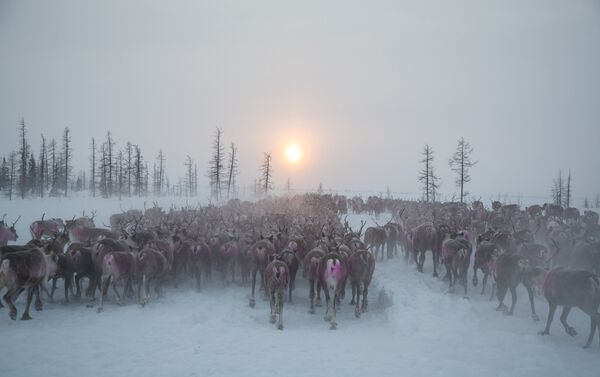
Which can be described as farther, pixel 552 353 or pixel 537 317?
pixel 537 317

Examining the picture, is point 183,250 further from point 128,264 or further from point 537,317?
point 537,317

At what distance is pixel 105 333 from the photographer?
29.7 feet

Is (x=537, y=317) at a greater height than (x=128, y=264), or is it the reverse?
(x=128, y=264)

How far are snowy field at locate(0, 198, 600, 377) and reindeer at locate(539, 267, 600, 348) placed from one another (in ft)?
2.10

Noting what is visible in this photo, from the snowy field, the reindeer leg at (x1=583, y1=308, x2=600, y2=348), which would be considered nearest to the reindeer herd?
the reindeer leg at (x1=583, y1=308, x2=600, y2=348)

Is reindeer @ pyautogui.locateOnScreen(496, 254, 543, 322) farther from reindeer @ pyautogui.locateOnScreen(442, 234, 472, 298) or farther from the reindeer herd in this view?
reindeer @ pyautogui.locateOnScreen(442, 234, 472, 298)

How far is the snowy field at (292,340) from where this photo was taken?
24.3 feet

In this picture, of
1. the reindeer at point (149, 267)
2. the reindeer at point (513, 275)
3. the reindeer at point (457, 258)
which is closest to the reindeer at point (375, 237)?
the reindeer at point (457, 258)

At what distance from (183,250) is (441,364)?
958cm

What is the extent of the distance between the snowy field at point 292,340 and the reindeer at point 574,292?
2.10 feet

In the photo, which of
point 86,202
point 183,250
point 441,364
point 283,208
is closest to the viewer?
point 441,364

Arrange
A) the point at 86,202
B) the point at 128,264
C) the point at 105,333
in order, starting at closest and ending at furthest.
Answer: the point at 105,333 < the point at 128,264 < the point at 86,202

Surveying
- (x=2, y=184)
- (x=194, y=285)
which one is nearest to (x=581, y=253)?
(x=194, y=285)

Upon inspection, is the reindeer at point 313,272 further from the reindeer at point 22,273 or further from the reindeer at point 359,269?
the reindeer at point 22,273
